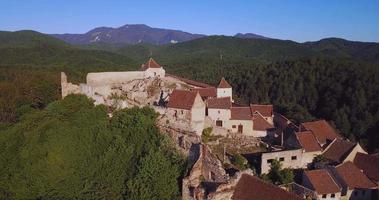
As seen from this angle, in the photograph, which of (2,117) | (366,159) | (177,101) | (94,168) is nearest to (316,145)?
(366,159)

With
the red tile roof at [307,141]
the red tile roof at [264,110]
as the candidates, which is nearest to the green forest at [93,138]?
the red tile roof at [264,110]

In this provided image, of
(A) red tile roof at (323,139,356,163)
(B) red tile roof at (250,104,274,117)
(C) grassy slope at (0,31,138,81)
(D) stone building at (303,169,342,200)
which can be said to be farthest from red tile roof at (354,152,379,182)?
(C) grassy slope at (0,31,138,81)

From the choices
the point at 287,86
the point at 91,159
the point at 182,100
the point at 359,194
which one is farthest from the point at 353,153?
the point at 287,86

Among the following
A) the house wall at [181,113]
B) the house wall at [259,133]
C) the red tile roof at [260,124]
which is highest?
the house wall at [181,113]

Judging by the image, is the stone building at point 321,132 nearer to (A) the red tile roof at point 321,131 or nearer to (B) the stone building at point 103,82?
(A) the red tile roof at point 321,131

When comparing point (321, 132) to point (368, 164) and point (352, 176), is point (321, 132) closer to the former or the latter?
point (368, 164)

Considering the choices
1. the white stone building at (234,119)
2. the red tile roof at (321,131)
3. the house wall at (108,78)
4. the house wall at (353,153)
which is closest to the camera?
the house wall at (353,153)

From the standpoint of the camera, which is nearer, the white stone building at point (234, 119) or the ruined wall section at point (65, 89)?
the white stone building at point (234, 119)

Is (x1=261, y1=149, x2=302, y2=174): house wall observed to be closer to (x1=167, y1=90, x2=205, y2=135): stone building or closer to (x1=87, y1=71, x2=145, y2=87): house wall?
(x1=167, y1=90, x2=205, y2=135): stone building
